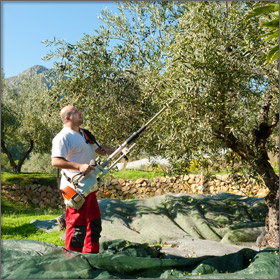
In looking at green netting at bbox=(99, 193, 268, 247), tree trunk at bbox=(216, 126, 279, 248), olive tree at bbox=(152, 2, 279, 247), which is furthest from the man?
tree trunk at bbox=(216, 126, 279, 248)

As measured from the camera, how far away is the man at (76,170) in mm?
4992

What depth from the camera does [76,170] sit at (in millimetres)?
5121

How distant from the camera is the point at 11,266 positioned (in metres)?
4.57

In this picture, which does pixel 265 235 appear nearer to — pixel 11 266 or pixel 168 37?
pixel 168 37

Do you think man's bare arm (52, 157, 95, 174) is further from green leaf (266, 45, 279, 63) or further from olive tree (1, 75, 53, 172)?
olive tree (1, 75, 53, 172)

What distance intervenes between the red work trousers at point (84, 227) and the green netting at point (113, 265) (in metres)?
0.27

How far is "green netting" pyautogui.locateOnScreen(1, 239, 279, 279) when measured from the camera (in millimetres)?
4477

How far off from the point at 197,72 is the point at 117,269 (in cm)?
338

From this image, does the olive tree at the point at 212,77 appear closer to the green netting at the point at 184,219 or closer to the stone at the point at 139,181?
the green netting at the point at 184,219

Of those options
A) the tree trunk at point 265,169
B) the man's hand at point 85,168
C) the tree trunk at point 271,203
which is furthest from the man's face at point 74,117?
the tree trunk at point 271,203

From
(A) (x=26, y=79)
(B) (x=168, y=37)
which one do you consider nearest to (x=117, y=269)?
(B) (x=168, y=37)

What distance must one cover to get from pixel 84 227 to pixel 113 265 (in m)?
0.72

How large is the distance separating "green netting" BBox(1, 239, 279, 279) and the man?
343 mm

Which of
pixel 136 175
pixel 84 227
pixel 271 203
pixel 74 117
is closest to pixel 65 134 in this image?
pixel 74 117
